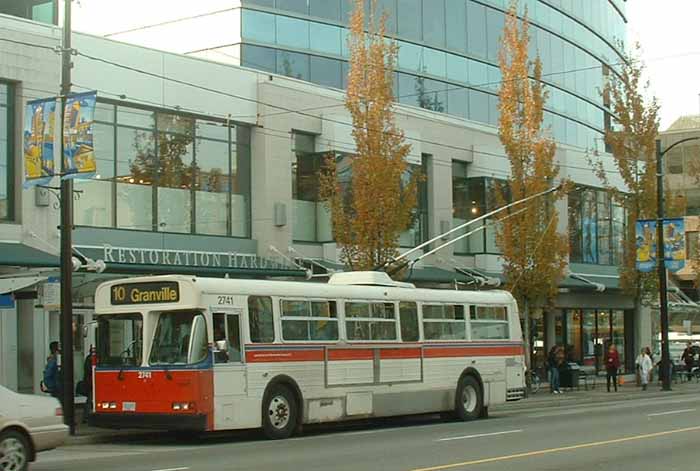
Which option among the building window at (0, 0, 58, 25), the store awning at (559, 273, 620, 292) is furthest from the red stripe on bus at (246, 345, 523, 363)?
the store awning at (559, 273, 620, 292)

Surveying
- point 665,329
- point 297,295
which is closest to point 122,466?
point 297,295

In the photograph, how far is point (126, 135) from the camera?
2955 centimetres

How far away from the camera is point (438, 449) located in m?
17.6

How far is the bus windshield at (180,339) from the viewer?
19984mm

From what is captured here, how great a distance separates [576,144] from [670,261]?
47.2ft

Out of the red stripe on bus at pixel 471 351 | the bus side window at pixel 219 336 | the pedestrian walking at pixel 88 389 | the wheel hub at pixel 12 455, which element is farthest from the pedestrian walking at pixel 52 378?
the wheel hub at pixel 12 455

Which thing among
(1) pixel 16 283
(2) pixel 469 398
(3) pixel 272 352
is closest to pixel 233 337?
(3) pixel 272 352

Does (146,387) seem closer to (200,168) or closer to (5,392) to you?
(5,392)

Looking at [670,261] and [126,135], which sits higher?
[126,135]

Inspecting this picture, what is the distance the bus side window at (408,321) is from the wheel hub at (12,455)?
11513mm

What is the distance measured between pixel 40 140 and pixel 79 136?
96 centimetres

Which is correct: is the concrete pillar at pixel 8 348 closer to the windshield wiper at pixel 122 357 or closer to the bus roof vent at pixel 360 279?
the windshield wiper at pixel 122 357

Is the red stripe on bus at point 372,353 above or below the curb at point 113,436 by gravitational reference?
above

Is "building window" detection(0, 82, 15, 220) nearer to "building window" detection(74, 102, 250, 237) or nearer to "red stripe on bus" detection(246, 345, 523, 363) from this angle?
"building window" detection(74, 102, 250, 237)
